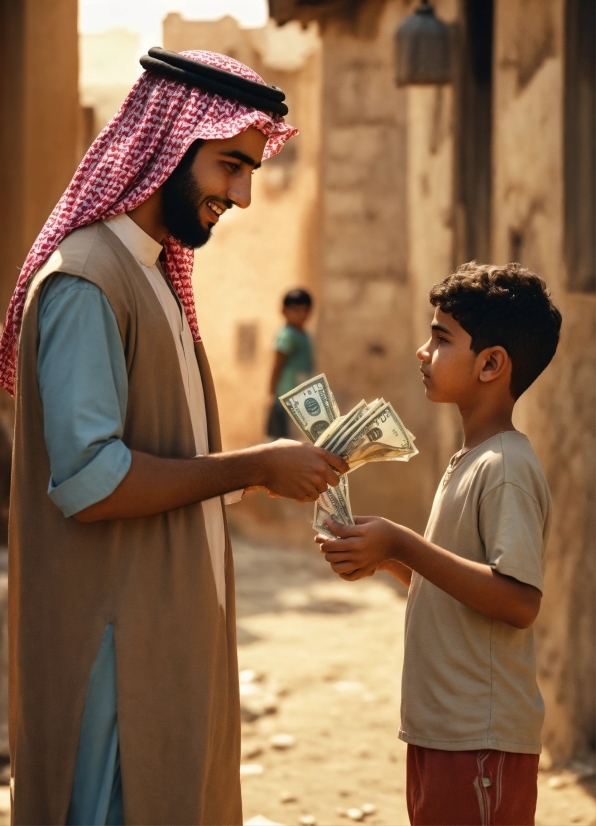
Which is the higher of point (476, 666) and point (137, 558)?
point (137, 558)

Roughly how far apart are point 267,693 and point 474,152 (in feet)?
12.1

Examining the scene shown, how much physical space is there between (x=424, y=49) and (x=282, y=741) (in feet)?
12.8

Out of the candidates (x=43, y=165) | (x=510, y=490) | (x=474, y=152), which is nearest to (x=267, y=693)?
(x=43, y=165)

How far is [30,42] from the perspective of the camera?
6.65 meters

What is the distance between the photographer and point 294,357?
426 inches

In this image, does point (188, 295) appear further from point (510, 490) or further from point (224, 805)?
point (224, 805)

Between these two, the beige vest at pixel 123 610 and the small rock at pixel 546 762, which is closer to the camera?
the beige vest at pixel 123 610

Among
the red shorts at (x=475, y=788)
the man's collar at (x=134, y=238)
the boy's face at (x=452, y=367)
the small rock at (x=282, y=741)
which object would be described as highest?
the man's collar at (x=134, y=238)

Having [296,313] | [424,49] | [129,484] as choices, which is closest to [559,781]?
[129,484]

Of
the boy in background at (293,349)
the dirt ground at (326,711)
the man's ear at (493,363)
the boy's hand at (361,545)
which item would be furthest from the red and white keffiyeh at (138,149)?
the boy in background at (293,349)

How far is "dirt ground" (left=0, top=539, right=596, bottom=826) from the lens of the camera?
4.99 meters

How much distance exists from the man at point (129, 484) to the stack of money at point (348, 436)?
90 millimetres

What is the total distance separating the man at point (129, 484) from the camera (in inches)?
96.2

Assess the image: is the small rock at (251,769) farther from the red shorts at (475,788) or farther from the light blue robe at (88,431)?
the light blue robe at (88,431)
